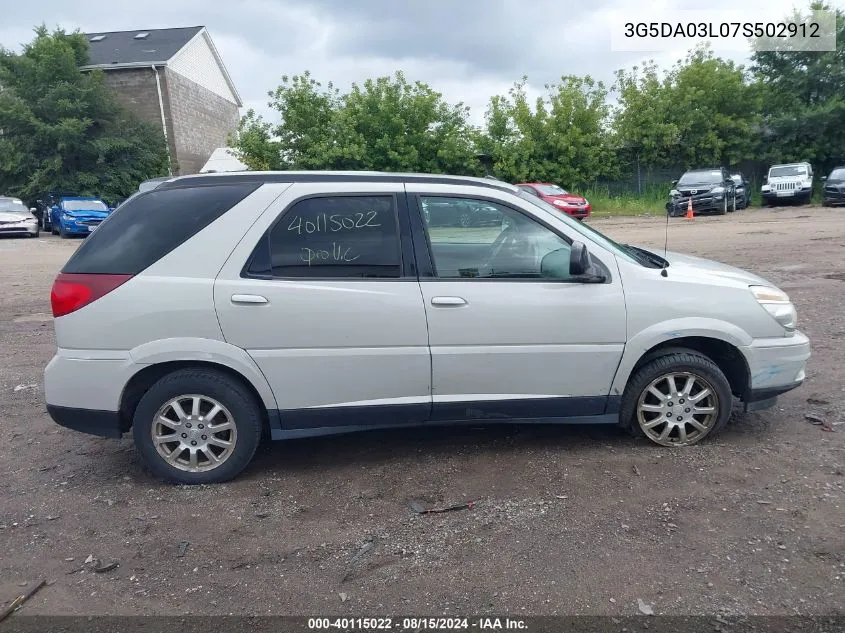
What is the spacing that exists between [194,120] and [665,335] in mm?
37310

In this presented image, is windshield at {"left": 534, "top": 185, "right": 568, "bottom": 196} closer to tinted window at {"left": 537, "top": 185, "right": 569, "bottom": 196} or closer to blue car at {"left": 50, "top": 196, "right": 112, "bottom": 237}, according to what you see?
tinted window at {"left": 537, "top": 185, "right": 569, "bottom": 196}

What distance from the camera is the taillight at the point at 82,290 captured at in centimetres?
401

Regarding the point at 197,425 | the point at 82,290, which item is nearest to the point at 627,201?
the point at 197,425

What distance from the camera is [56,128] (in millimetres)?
28703

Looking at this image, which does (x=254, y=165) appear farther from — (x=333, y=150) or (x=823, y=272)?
(x=823, y=272)

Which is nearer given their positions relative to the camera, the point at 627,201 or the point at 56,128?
the point at 56,128

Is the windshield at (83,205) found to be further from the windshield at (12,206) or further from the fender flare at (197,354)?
the fender flare at (197,354)

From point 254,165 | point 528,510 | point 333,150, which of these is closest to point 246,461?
point 528,510

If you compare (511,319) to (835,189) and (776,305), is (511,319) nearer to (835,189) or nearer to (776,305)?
(776,305)

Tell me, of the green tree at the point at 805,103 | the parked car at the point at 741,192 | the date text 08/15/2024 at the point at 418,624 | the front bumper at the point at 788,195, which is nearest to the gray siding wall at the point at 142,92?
the parked car at the point at 741,192

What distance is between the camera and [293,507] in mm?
3902

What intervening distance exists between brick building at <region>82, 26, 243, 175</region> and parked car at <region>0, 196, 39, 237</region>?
9.06 m

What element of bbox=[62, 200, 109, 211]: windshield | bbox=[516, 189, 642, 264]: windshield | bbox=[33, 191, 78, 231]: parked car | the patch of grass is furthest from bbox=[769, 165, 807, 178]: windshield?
bbox=[33, 191, 78, 231]: parked car

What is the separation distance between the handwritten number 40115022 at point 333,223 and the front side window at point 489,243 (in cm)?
35
